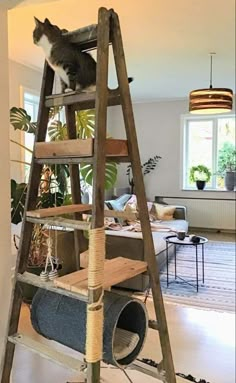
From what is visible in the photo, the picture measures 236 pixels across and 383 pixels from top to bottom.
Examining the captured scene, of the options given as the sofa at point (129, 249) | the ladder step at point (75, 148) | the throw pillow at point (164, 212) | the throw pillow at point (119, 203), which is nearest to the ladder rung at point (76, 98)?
the ladder step at point (75, 148)

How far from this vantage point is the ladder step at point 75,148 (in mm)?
1306

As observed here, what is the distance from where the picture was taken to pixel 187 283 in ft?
13.7

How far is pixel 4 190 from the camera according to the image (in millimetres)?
1626

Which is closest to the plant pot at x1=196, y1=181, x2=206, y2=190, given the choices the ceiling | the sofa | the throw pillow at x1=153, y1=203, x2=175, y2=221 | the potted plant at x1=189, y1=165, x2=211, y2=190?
the potted plant at x1=189, y1=165, x2=211, y2=190

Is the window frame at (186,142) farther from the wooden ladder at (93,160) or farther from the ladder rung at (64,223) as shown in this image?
the ladder rung at (64,223)

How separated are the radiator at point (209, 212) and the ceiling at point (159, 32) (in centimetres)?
238

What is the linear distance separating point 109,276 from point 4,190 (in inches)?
23.2

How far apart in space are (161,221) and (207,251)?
1022 mm

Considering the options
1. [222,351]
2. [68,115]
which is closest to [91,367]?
[68,115]

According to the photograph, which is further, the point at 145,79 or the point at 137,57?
the point at 145,79

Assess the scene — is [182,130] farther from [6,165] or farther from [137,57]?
[6,165]

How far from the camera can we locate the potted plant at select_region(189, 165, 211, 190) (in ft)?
23.5

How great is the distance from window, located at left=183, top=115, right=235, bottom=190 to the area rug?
75.1 inches

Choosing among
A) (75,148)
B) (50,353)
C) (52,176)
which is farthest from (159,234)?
(75,148)
